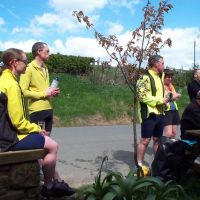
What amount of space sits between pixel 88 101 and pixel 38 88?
44.2 ft

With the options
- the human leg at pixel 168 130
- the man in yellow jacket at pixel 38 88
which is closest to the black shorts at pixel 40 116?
the man in yellow jacket at pixel 38 88

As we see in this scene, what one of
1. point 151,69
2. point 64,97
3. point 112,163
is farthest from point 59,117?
point 151,69

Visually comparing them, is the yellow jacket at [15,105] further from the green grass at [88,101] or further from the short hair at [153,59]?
the green grass at [88,101]

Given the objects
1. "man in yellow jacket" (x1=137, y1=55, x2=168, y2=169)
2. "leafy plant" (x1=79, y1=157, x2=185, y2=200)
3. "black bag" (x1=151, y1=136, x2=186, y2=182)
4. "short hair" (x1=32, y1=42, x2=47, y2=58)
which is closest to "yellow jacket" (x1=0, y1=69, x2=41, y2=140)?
"leafy plant" (x1=79, y1=157, x2=185, y2=200)

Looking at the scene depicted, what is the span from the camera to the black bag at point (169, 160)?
19.9ft

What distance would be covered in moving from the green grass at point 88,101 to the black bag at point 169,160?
35.6 feet

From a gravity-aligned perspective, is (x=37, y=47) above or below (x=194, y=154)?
above

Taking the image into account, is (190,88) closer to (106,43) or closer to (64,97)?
(106,43)

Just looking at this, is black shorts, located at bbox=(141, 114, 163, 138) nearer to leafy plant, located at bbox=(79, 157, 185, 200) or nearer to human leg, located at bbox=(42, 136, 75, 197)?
human leg, located at bbox=(42, 136, 75, 197)

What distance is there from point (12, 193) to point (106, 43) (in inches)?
86.9

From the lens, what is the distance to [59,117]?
57.4 ft

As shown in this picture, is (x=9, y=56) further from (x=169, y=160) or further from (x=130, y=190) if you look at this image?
(x=169, y=160)

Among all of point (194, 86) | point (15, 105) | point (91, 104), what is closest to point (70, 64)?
point (91, 104)

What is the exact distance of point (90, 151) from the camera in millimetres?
10609
